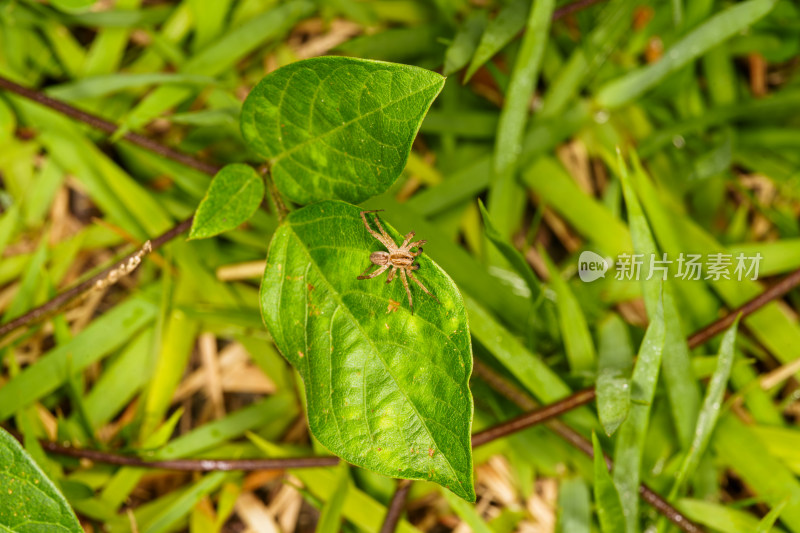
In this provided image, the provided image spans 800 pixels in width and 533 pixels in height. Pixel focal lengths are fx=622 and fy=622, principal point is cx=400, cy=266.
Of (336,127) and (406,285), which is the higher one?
(336,127)

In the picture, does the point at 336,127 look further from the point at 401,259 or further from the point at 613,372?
the point at 613,372

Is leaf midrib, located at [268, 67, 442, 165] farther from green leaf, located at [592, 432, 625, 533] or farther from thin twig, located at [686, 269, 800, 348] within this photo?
thin twig, located at [686, 269, 800, 348]

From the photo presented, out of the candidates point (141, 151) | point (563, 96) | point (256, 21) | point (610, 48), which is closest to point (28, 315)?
point (141, 151)

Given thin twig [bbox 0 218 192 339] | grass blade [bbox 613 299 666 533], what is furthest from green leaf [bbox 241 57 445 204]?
grass blade [bbox 613 299 666 533]

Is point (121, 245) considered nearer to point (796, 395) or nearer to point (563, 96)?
point (563, 96)

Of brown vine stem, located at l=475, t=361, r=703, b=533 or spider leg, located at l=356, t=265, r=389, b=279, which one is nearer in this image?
spider leg, located at l=356, t=265, r=389, b=279

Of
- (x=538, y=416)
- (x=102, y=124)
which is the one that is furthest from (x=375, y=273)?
(x=102, y=124)
